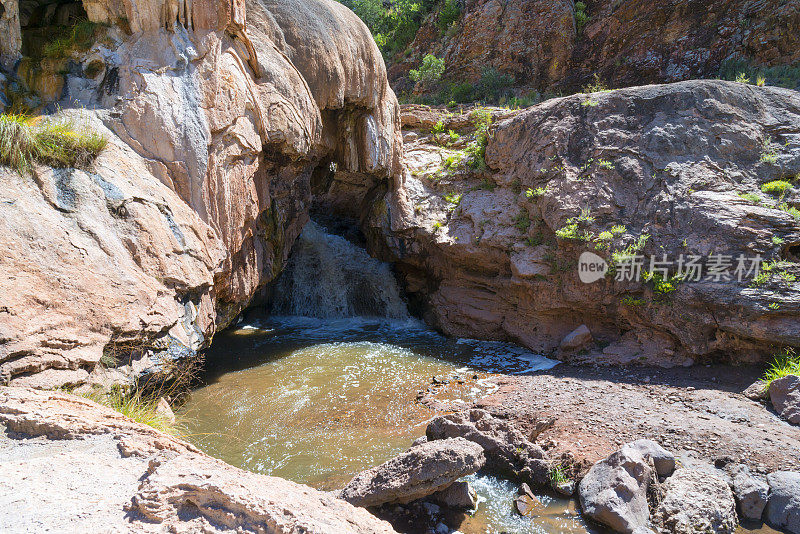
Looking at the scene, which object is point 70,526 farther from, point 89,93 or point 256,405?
point 89,93

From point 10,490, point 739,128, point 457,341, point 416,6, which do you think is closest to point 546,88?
point 416,6

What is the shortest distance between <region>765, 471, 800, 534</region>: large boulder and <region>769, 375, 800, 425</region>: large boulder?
1413 millimetres

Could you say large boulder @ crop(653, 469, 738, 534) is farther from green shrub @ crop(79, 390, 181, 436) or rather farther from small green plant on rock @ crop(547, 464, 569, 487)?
green shrub @ crop(79, 390, 181, 436)

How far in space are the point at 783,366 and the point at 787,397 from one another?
1.06 m

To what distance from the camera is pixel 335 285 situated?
12086 millimetres

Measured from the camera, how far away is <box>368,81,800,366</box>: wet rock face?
23.3ft

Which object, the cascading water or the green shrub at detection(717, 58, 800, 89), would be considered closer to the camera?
the cascading water

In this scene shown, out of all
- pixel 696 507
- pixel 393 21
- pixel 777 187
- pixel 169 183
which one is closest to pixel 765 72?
pixel 777 187

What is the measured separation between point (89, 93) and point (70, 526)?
5.34m

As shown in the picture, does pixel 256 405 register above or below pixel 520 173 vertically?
below

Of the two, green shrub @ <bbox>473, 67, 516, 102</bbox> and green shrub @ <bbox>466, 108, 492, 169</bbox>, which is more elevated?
green shrub @ <bbox>473, 67, 516, 102</bbox>

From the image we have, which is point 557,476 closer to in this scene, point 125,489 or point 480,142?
point 125,489

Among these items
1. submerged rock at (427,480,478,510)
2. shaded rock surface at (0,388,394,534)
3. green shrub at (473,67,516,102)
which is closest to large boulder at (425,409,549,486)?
submerged rock at (427,480,478,510)

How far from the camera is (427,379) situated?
24.6 ft
